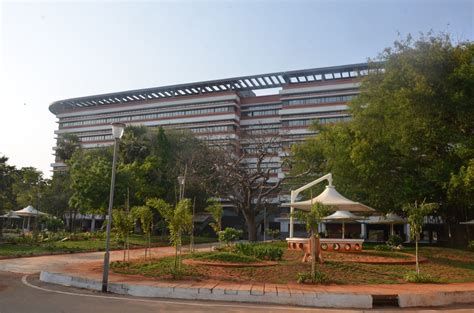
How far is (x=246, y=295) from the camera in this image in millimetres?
10727

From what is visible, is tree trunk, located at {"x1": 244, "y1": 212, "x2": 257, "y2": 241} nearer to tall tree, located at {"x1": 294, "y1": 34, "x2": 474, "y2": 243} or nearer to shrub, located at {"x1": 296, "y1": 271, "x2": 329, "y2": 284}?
tall tree, located at {"x1": 294, "y1": 34, "x2": 474, "y2": 243}

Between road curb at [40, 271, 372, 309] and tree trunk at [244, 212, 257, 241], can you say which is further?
tree trunk at [244, 212, 257, 241]

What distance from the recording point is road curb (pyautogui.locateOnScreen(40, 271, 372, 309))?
10.4 m

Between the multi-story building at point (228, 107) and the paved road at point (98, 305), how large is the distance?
53793mm

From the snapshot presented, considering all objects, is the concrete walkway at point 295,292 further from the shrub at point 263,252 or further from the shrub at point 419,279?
the shrub at point 263,252

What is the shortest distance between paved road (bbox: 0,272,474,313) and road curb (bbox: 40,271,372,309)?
0.39 m

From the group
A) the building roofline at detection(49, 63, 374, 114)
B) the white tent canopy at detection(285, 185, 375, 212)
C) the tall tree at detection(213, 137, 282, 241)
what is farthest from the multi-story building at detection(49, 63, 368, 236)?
the white tent canopy at detection(285, 185, 375, 212)

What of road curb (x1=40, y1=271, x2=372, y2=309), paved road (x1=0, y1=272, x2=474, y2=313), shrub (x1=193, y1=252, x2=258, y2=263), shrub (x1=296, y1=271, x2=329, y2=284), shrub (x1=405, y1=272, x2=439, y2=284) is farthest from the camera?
shrub (x1=193, y1=252, x2=258, y2=263)

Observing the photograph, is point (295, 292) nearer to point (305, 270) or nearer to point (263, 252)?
point (305, 270)

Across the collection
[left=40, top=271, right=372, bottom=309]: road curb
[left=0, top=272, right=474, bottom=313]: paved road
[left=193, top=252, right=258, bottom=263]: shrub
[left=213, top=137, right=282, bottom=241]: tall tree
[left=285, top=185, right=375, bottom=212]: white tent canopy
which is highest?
[left=213, top=137, right=282, bottom=241]: tall tree

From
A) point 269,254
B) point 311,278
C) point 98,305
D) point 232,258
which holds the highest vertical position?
point 269,254

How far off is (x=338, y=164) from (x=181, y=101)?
199 feet

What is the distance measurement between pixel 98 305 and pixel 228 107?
71.0 meters

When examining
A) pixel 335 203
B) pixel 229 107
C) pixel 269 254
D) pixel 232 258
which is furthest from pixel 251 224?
pixel 229 107
